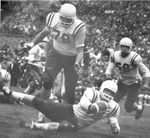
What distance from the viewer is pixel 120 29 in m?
5.08

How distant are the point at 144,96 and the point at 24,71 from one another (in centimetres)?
163

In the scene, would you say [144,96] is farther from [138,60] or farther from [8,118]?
[8,118]

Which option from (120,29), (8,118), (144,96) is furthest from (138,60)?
(8,118)

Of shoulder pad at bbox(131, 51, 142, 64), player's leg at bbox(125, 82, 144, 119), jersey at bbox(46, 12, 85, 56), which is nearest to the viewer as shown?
jersey at bbox(46, 12, 85, 56)

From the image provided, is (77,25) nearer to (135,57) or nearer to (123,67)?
(135,57)

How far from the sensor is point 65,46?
15.9 ft

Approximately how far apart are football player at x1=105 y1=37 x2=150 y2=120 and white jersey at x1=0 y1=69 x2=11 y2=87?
851 millimetres

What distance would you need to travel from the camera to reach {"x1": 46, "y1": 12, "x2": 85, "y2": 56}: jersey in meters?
4.73

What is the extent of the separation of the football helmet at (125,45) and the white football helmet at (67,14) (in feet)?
2.04

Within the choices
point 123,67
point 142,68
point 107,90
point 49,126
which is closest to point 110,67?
point 123,67

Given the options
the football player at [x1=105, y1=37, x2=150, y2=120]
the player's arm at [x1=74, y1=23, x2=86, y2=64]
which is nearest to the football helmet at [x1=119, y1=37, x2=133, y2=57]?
the football player at [x1=105, y1=37, x2=150, y2=120]

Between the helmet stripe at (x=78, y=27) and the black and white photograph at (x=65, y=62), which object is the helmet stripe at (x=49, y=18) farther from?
the helmet stripe at (x=78, y=27)

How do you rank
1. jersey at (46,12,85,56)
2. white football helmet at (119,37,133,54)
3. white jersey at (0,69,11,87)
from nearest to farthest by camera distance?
jersey at (46,12,85,56) → white jersey at (0,69,11,87) → white football helmet at (119,37,133,54)

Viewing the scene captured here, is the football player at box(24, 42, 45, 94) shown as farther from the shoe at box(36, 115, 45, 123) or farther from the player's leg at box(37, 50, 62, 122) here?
the shoe at box(36, 115, 45, 123)
